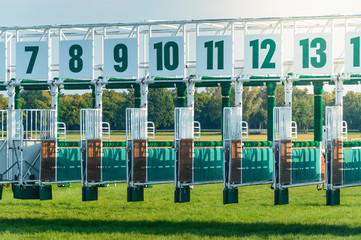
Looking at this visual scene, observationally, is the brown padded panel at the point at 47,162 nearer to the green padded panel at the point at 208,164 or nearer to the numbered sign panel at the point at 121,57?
the numbered sign panel at the point at 121,57

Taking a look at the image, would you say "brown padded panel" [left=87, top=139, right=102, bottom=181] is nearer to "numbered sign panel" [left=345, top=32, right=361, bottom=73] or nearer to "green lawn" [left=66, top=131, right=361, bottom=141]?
"numbered sign panel" [left=345, top=32, right=361, bottom=73]

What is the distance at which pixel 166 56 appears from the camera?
56.0ft

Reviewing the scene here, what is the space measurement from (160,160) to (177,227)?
11.3 feet

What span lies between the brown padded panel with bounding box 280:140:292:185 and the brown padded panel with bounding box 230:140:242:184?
112 cm

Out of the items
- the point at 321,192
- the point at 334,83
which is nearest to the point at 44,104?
the point at 321,192

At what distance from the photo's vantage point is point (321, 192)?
27.5 m

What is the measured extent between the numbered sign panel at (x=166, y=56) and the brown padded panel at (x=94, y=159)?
257 cm

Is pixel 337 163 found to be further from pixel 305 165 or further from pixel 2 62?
pixel 2 62

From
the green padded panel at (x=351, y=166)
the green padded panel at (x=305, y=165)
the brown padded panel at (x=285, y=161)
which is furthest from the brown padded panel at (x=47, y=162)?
the green padded panel at (x=351, y=166)

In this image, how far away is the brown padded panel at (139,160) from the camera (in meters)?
16.6

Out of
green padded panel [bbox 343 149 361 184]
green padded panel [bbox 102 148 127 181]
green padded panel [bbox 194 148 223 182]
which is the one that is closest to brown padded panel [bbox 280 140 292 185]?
green padded panel [bbox 343 149 361 184]

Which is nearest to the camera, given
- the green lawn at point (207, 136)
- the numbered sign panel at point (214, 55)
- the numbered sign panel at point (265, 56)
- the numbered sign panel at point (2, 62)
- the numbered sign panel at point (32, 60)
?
the numbered sign panel at point (265, 56)

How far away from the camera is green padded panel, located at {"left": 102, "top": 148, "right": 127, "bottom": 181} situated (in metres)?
17.2

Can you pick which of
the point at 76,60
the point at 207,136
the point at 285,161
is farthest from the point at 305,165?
the point at 207,136
